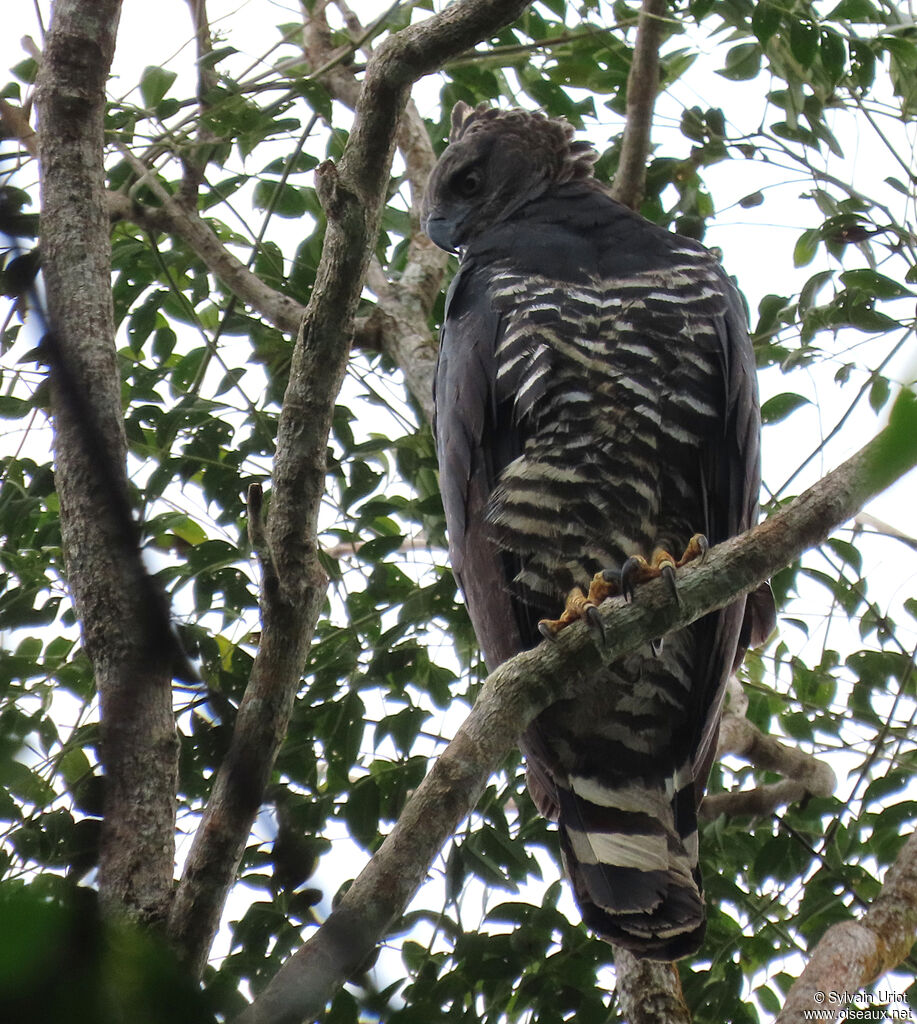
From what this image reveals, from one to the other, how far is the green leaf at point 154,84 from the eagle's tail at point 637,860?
2.55m

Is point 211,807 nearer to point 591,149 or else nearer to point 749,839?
Result: point 749,839

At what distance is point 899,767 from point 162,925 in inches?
88.1

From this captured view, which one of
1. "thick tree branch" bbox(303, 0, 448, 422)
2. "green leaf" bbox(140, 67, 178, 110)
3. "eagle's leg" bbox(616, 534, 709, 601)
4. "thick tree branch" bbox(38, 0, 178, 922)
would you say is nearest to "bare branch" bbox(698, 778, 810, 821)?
"eagle's leg" bbox(616, 534, 709, 601)

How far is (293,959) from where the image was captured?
4.16 feet

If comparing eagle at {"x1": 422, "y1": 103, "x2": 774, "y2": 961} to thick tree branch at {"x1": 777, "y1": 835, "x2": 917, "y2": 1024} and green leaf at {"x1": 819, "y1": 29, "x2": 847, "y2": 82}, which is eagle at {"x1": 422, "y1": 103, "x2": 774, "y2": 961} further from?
green leaf at {"x1": 819, "y1": 29, "x2": 847, "y2": 82}

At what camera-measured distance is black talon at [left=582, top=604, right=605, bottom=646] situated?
7.69 ft

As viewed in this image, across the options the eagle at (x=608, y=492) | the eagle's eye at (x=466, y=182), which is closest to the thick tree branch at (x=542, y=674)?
the eagle at (x=608, y=492)

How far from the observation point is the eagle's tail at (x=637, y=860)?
2.67 m

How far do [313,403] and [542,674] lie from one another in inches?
29.5

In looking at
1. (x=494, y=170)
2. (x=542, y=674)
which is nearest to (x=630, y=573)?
(x=542, y=674)

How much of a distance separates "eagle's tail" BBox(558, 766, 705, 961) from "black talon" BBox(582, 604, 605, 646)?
0.79 meters

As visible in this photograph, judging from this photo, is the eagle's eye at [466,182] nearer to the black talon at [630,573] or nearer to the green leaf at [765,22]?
the green leaf at [765,22]

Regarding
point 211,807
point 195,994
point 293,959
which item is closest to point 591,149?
point 211,807

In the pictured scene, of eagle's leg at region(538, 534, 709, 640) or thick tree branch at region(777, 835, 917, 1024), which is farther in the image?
→ eagle's leg at region(538, 534, 709, 640)
